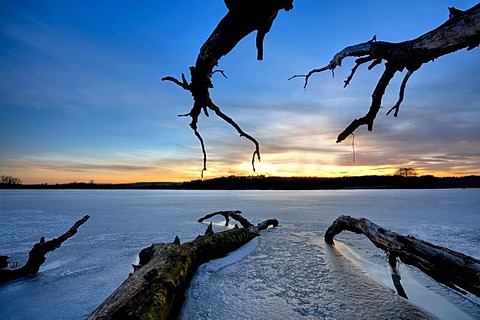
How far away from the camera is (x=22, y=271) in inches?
214

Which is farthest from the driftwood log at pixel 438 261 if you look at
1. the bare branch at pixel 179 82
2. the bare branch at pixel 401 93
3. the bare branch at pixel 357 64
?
the bare branch at pixel 179 82

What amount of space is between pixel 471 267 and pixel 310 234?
7216 mm

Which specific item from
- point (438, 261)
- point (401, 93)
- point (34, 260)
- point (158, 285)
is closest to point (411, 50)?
point (401, 93)

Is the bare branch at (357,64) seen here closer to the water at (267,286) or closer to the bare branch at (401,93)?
the bare branch at (401,93)

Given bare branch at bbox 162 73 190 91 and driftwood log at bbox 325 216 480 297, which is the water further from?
bare branch at bbox 162 73 190 91

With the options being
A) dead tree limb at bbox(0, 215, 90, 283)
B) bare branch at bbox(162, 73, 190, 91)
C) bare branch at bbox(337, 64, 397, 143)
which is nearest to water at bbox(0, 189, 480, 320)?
dead tree limb at bbox(0, 215, 90, 283)

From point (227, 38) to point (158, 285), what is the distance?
2991 mm

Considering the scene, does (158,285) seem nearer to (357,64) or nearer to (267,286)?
(267,286)

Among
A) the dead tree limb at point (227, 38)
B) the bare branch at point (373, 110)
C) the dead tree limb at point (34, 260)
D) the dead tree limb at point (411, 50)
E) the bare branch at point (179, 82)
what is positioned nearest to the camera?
the dead tree limb at point (227, 38)

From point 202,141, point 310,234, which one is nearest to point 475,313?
point 202,141

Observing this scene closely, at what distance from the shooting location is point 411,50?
7.30ft

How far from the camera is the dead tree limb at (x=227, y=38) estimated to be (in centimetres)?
177

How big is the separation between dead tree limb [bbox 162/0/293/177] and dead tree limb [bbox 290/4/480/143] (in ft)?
3.75

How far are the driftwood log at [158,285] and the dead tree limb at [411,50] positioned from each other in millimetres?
2715
